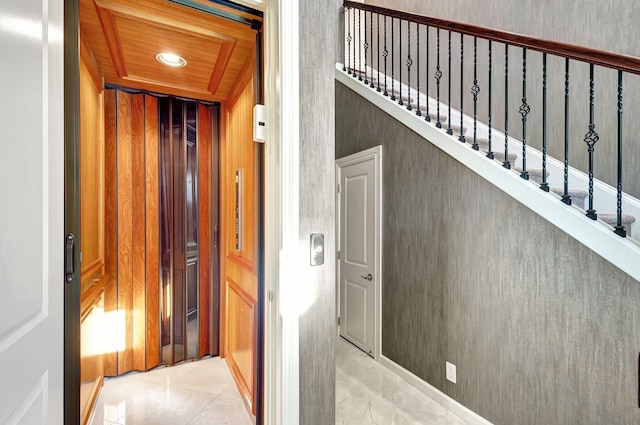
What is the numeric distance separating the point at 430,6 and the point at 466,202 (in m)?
2.72

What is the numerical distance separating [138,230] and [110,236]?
7.8 inches

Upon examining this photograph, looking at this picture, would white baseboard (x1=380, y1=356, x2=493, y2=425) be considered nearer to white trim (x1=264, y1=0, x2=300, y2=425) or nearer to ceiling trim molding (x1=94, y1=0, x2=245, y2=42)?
white trim (x1=264, y1=0, x2=300, y2=425)

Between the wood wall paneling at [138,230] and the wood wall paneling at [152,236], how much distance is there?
0.03m

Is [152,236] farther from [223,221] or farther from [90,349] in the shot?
[90,349]

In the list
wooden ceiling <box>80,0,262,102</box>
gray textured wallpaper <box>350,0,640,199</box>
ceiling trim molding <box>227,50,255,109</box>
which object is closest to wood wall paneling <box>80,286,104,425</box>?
wooden ceiling <box>80,0,262,102</box>

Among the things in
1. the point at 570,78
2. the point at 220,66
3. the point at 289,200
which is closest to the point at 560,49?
the point at 570,78

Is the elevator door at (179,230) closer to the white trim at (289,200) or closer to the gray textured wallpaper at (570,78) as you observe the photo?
the white trim at (289,200)

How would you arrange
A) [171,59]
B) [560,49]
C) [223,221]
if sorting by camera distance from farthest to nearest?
[223,221] < [171,59] < [560,49]

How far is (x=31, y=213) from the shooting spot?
796 millimetres

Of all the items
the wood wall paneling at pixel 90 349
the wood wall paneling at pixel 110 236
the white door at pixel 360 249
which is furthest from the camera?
the white door at pixel 360 249

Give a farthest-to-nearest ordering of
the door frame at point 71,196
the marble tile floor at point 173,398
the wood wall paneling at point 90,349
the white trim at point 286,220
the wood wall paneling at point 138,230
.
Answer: the wood wall paneling at point 138,230 → the marble tile floor at point 173,398 → the wood wall paneling at point 90,349 → the white trim at point 286,220 → the door frame at point 71,196

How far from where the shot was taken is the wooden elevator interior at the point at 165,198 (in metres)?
1.91

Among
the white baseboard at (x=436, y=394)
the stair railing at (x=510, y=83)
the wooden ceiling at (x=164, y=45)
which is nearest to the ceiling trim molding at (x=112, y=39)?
the wooden ceiling at (x=164, y=45)

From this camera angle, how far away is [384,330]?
2938mm
